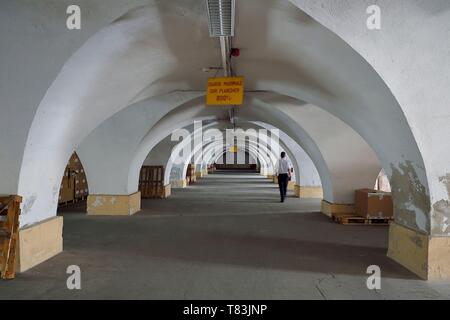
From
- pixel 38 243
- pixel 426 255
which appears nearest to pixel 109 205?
pixel 38 243

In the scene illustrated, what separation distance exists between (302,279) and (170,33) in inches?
157

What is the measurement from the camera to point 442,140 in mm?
5426

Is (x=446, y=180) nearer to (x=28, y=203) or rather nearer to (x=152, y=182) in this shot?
(x=28, y=203)

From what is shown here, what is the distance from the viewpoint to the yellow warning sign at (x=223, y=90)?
7.74 metres

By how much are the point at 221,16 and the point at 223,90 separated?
122 inches

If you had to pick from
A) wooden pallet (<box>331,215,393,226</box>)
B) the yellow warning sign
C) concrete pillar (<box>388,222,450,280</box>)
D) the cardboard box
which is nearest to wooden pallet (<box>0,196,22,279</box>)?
the yellow warning sign

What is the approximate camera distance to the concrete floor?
493 cm

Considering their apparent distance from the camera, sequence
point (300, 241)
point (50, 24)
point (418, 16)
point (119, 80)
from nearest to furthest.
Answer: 1. point (418, 16)
2. point (50, 24)
3. point (119, 80)
4. point (300, 241)

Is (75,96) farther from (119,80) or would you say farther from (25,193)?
(25,193)

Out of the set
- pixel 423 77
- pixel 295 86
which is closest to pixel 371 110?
pixel 423 77

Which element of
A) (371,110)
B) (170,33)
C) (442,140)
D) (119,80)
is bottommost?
(442,140)

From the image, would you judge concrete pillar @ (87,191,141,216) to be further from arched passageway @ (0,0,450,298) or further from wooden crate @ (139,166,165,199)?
wooden crate @ (139,166,165,199)

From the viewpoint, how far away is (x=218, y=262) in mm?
6383

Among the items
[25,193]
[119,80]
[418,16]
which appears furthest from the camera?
[119,80]
